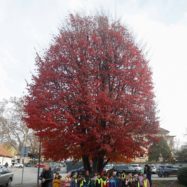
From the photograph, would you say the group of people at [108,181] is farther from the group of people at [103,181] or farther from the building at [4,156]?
the building at [4,156]

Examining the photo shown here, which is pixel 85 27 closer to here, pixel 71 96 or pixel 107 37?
pixel 107 37

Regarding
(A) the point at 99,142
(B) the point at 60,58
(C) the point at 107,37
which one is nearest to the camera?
(A) the point at 99,142

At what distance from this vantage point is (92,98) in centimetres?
2167

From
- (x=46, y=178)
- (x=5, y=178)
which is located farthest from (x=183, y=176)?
(x=5, y=178)

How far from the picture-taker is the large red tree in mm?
21531

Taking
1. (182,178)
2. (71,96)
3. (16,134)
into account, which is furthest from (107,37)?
(16,134)

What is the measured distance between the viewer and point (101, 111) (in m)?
21.5

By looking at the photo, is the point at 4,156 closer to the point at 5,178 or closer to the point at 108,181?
the point at 5,178

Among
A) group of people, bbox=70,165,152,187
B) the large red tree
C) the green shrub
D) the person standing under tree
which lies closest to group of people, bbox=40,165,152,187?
group of people, bbox=70,165,152,187

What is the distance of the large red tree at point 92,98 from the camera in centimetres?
2153

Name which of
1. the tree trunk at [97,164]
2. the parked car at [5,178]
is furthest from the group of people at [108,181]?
the parked car at [5,178]

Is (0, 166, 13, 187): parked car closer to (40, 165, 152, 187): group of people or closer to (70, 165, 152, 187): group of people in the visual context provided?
(40, 165, 152, 187): group of people

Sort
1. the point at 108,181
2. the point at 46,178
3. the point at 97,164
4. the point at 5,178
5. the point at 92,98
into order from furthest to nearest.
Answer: the point at 5,178 < the point at 97,164 < the point at 92,98 < the point at 108,181 < the point at 46,178

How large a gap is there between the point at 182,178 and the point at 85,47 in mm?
12232
